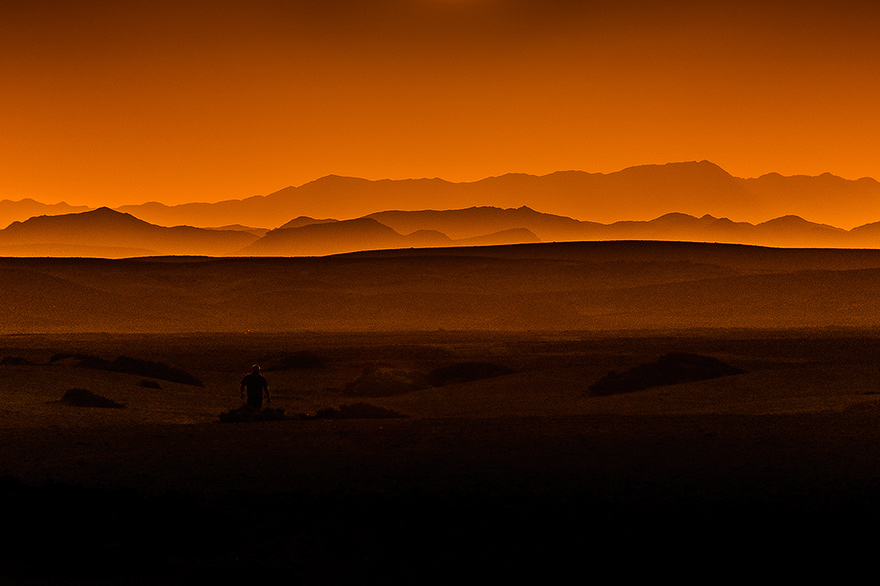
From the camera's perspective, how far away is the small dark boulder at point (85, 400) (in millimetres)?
22266

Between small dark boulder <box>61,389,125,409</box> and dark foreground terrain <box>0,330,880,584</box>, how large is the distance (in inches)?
8.6

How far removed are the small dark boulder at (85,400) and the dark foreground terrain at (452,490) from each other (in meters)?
0.22

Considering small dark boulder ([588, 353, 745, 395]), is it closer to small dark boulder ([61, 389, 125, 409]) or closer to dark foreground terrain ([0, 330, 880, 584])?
dark foreground terrain ([0, 330, 880, 584])

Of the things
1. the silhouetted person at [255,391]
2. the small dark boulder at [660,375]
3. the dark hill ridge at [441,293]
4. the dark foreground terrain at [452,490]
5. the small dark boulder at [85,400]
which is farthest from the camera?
the dark hill ridge at [441,293]

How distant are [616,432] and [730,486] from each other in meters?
3.89

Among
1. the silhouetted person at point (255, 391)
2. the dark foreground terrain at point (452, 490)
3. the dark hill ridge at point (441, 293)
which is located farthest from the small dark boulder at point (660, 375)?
the dark hill ridge at point (441, 293)

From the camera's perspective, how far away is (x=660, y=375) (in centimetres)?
2727

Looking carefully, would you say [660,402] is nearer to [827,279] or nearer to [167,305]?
[167,305]

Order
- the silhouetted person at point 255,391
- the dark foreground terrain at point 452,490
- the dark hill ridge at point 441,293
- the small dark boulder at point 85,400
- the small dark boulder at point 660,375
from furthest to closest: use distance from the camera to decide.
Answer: the dark hill ridge at point 441,293 → the small dark boulder at point 660,375 → the small dark boulder at point 85,400 → the silhouetted person at point 255,391 → the dark foreground terrain at point 452,490

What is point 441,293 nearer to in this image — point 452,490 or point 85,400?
point 85,400

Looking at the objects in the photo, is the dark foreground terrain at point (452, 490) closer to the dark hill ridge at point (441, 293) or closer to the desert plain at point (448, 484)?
the desert plain at point (448, 484)

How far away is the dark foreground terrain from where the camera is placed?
952 cm

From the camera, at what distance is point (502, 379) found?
2958 cm

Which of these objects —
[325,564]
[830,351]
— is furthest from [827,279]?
[325,564]
